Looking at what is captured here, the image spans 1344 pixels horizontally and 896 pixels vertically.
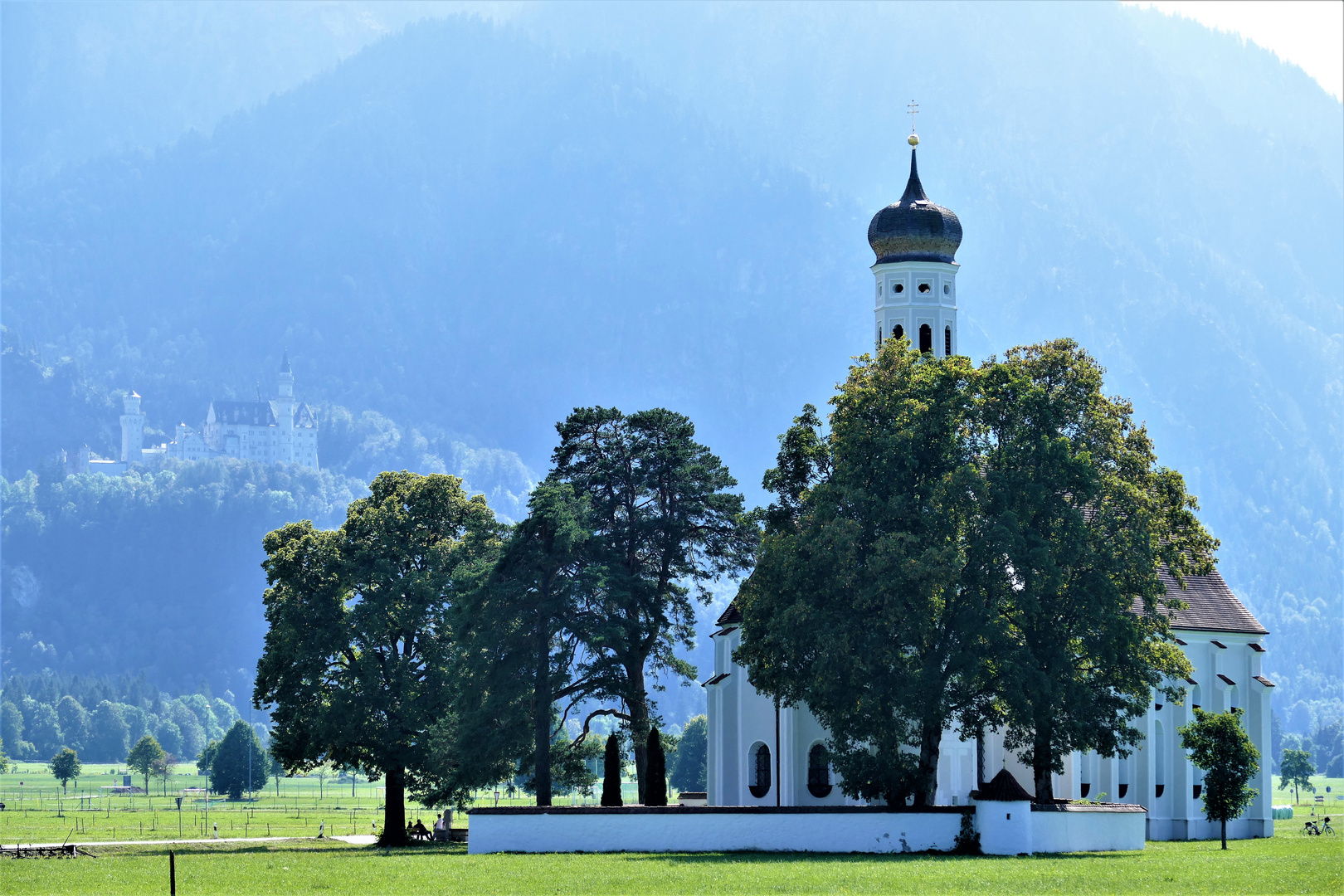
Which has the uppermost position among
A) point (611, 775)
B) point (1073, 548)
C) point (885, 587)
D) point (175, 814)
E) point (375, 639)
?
point (1073, 548)

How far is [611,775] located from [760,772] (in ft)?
27.8

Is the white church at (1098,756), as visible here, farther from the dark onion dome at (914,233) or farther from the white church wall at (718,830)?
the dark onion dome at (914,233)

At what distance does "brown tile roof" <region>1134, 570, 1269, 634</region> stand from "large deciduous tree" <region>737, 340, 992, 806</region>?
65.2 feet

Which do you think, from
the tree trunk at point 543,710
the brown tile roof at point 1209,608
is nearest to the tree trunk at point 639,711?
the tree trunk at point 543,710

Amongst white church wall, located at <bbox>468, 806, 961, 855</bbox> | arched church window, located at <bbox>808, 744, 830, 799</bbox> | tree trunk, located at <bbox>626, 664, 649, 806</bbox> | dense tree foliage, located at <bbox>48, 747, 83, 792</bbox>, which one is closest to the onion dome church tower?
arched church window, located at <bbox>808, 744, 830, 799</bbox>

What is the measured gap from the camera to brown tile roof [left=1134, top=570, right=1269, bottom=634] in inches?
2628

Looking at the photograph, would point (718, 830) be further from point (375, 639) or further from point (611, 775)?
point (375, 639)

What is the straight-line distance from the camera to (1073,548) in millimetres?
48875

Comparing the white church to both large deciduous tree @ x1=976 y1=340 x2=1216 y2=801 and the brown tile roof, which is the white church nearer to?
the brown tile roof

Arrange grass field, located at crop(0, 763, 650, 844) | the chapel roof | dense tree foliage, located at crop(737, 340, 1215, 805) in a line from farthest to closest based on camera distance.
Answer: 1. grass field, located at crop(0, 763, 650, 844)
2. dense tree foliage, located at crop(737, 340, 1215, 805)
3. the chapel roof

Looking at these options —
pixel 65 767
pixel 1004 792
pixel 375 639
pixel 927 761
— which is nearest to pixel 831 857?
pixel 1004 792

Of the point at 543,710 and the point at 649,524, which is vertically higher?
the point at 649,524

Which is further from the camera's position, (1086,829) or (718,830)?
(1086,829)

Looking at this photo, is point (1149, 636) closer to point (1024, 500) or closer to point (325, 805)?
point (1024, 500)
